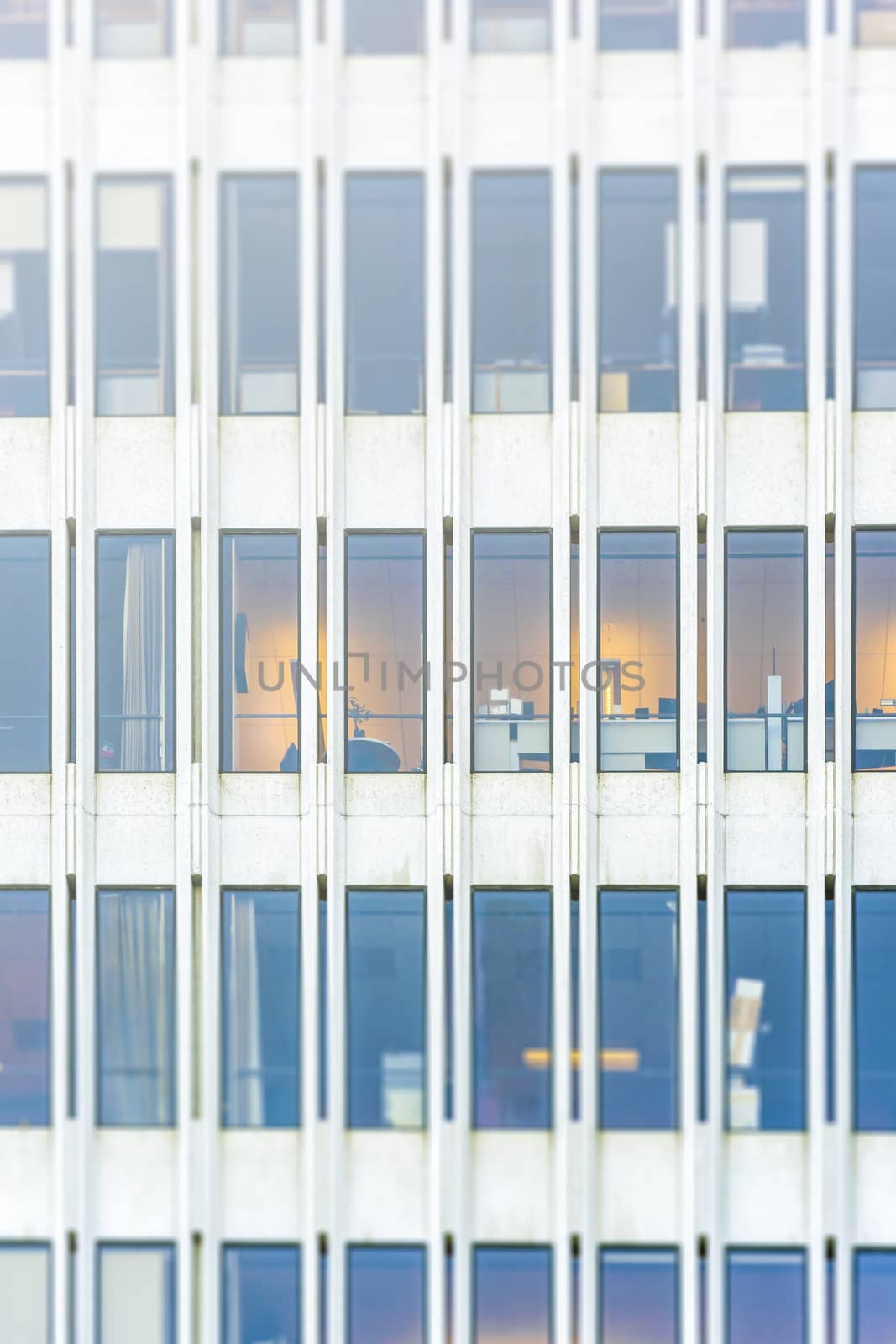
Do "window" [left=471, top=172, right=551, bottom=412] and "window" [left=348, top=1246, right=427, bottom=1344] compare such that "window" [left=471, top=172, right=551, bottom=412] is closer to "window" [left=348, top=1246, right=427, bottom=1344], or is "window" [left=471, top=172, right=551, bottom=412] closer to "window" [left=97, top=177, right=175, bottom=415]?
"window" [left=97, top=177, right=175, bottom=415]

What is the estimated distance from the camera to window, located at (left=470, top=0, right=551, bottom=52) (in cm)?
1220

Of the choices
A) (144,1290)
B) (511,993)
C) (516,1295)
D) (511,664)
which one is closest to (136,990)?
(144,1290)

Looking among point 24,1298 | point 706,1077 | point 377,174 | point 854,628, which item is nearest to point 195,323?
point 377,174

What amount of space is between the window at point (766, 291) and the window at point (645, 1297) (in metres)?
9.72

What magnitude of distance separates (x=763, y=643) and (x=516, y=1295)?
7915mm

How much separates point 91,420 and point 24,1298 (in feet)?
33.1

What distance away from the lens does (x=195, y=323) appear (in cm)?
1223

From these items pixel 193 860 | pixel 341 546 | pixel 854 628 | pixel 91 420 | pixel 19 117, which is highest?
pixel 19 117

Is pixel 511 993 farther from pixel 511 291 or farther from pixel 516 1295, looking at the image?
pixel 511 291

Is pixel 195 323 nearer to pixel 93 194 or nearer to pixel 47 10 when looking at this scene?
pixel 93 194

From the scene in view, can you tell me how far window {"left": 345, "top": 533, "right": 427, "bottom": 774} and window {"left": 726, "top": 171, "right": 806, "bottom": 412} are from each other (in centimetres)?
425

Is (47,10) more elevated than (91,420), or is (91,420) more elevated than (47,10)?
(47,10)

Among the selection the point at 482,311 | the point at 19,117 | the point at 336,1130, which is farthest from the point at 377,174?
the point at 336,1130

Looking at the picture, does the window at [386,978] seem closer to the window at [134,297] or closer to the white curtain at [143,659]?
the white curtain at [143,659]
